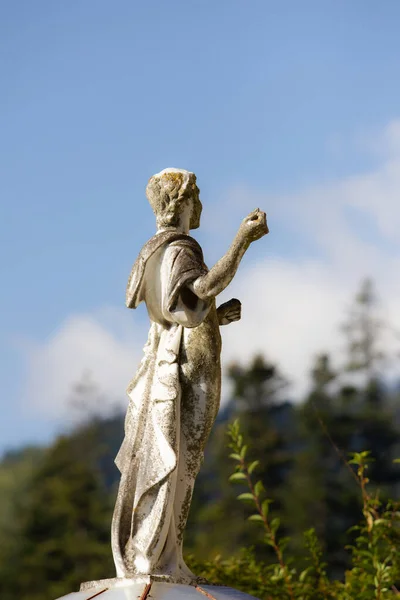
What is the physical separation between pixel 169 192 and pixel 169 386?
3.43 ft

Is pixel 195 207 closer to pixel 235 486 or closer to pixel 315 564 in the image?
pixel 315 564

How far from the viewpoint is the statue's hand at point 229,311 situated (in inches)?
280

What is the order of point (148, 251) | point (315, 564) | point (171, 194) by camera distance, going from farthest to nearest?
1. point (315, 564)
2. point (171, 194)
3. point (148, 251)

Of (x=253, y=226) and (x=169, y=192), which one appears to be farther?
(x=169, y=192)

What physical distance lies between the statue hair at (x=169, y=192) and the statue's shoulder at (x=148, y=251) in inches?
4.8

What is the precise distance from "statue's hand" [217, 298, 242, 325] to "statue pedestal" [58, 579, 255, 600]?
149 cm

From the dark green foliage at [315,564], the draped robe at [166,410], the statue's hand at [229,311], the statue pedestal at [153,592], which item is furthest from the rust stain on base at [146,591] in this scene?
the dark green foliage at [315,564]

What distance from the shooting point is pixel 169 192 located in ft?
22.6

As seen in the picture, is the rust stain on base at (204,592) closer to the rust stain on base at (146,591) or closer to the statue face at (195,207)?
the rust stain on base at (146,591)

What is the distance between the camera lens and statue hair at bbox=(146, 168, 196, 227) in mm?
6902

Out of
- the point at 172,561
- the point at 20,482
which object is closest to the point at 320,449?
the point at 20,482

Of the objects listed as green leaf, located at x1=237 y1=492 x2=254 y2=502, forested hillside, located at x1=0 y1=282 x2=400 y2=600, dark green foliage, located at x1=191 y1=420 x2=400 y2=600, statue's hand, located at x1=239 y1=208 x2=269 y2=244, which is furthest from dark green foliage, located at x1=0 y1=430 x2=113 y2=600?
statue's hand, located at x1=239 y1=208 x2=269 y2=244

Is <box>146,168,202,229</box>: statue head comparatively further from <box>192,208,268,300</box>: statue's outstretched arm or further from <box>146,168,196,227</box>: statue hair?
<box>192,208,268,300</box>: statue's outstretched arm

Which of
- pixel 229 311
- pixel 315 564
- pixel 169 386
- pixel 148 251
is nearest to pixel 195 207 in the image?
pixel 148 251
